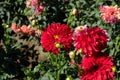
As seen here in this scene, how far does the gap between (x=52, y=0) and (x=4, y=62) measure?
1.01m

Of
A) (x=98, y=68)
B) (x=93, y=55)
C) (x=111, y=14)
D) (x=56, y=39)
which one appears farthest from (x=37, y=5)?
(x=98, y=68)

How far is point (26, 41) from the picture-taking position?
498cm

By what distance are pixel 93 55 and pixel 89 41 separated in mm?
133

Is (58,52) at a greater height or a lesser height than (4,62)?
greater

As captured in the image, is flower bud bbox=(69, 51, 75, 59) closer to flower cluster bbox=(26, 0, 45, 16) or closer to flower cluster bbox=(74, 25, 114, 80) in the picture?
flower cluster bbox=(74, 25, 114, 80)

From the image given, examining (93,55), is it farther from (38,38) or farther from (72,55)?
(38,38)

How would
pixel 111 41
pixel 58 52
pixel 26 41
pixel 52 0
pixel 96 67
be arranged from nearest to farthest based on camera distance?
pixel 96 67
pixel 58 52
pixel 111 41
pixel 52 0
pixel 26 41

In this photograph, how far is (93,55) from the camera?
2885 mm

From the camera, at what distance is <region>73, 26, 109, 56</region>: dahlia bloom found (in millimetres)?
2814

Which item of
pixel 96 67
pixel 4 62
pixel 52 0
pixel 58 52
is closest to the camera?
pixel 96 67

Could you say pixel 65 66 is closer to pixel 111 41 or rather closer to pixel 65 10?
pixel 111 41

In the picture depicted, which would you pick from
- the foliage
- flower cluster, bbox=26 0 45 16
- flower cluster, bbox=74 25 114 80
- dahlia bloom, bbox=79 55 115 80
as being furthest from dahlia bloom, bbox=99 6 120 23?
flower cluster, bbox=26 0 45 16

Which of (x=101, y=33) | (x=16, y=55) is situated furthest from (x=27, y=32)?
(x=101, y=33)

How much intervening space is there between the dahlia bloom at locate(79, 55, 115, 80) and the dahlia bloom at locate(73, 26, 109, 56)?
70 mm
